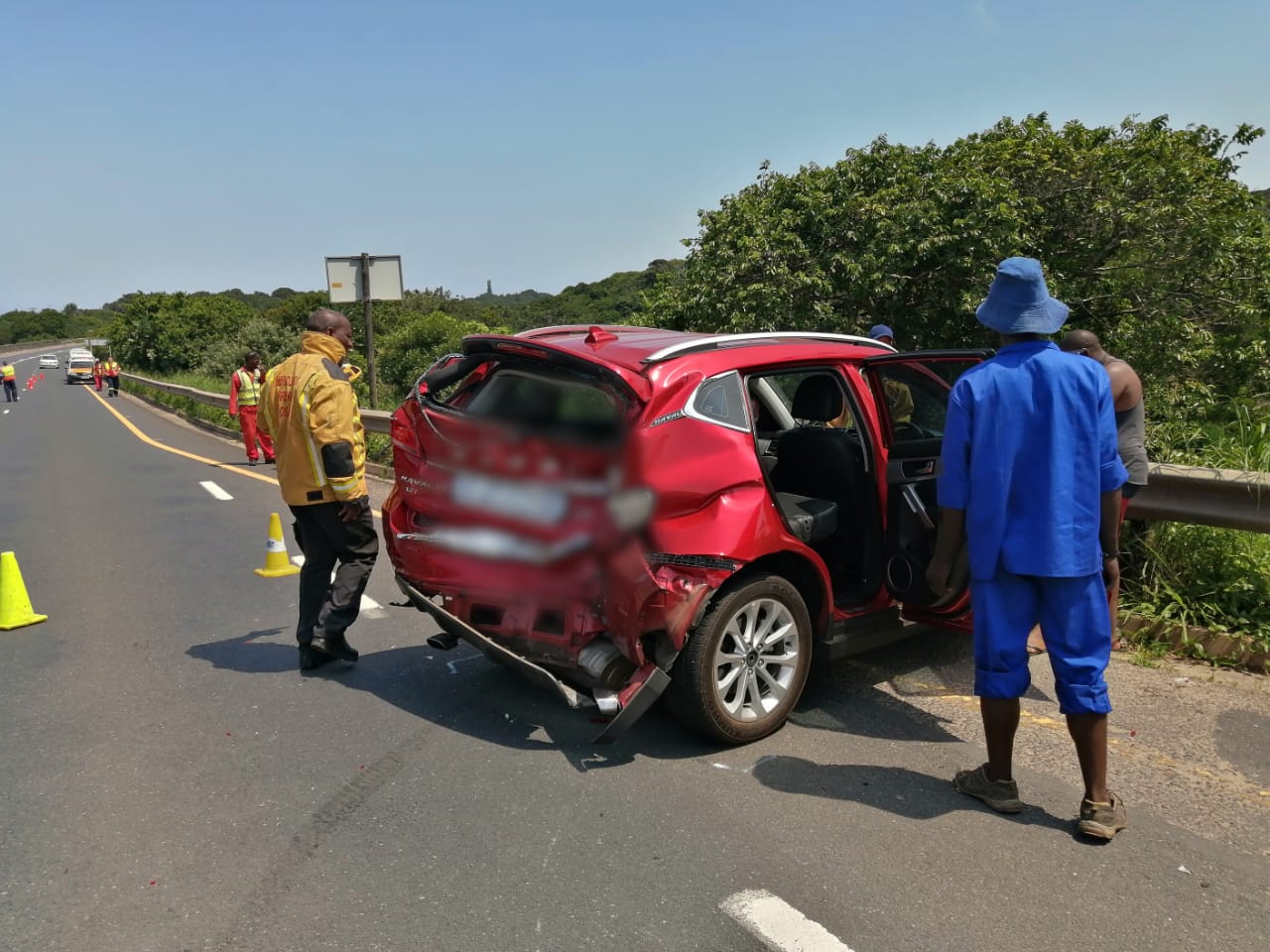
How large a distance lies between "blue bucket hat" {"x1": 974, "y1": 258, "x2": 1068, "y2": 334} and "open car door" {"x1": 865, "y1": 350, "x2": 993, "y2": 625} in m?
0.75

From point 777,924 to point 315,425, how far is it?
10.2 feet

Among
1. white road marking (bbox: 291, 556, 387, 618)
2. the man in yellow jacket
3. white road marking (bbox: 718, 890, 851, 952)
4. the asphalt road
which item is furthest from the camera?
white road marking (bbox: 291, 556, 387, 618)

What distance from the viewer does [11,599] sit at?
5.98 meters

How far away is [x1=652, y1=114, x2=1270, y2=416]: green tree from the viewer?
1075 cm

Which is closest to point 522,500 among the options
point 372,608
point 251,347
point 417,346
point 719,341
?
point 719,341

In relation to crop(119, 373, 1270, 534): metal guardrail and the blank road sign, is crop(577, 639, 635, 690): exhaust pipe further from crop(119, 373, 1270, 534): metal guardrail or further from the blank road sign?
the blank road sign

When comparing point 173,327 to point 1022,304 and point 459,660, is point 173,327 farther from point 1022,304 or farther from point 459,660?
point 1022,304

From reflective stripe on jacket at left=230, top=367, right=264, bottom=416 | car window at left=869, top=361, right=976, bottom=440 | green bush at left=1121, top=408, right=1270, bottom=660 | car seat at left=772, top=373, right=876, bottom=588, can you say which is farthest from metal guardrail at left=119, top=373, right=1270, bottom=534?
reflective stripe on jacket at left=230, top=367, right=264, bottom=416

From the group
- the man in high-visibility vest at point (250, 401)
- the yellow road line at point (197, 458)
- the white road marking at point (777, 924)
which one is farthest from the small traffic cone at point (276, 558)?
the man in high-visibility vest at point (250, 401)

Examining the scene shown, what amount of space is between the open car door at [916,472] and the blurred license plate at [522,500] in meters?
2.96

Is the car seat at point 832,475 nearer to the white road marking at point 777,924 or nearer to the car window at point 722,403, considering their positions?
the car window at point 722,403

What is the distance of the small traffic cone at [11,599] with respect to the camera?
593 centimetres

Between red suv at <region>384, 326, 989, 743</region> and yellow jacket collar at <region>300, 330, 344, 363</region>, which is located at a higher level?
yellow jacket collar at <region>300, 330, 344, 363</region>

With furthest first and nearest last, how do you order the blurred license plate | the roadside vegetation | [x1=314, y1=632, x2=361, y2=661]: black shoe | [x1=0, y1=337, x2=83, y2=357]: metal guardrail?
1. [x1=0, y1=337, x2=83, y2=357]: metal guardrail
2. the roadside vegetation
3. [x1=314, y1=632, x2=361, y2=661]: black shoe
4. the blurred license plate
